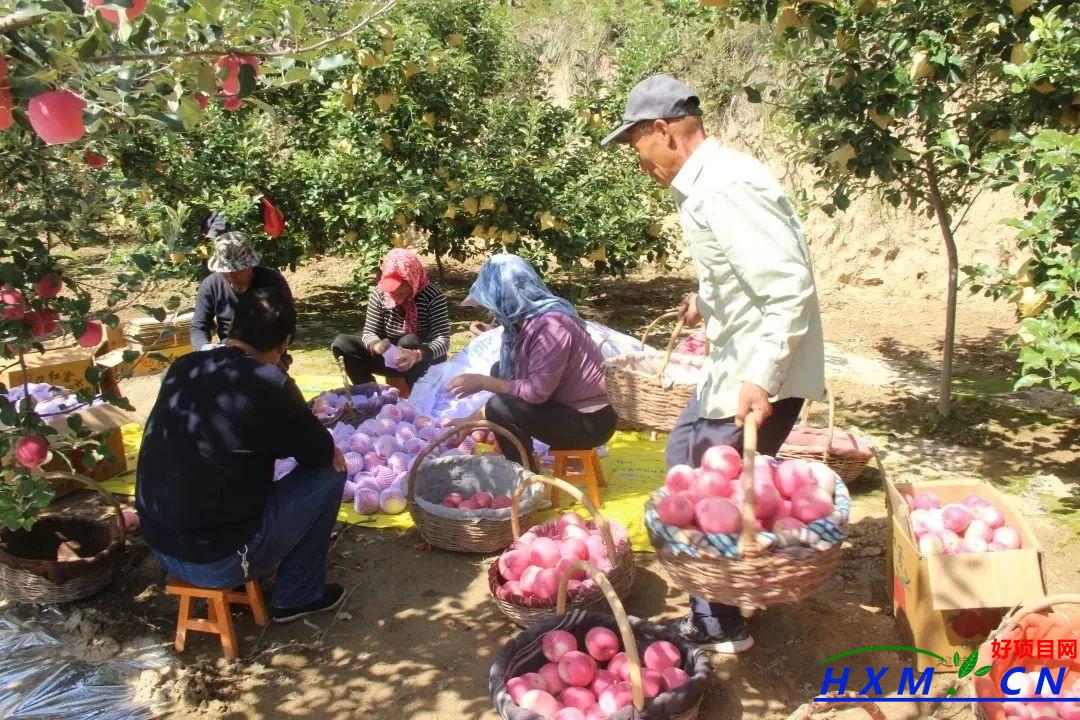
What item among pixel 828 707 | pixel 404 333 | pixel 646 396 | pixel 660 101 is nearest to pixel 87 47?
pixel 660 101

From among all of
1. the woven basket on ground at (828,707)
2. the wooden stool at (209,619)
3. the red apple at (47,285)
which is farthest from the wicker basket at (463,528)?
the woven basket on ground at (828,707)

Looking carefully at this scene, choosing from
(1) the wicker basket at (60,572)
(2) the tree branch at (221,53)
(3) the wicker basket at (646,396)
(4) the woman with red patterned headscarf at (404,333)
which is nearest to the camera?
(2) the tree branch at (221,53)

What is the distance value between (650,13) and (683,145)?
9.50 metres

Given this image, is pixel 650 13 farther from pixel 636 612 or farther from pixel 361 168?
pixel 636 612

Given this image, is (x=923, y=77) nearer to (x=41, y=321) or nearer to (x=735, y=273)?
(x=735, y=273)

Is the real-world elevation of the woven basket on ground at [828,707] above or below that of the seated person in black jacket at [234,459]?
below

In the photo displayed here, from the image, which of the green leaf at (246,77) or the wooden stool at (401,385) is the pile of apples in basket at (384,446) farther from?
the green leaf at (246,77)

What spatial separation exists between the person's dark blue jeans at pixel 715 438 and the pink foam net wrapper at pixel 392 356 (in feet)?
9.01

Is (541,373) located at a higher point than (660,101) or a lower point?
lower

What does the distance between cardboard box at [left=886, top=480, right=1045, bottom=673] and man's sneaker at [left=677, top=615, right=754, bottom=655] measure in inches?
21.1

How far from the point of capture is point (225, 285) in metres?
5.01

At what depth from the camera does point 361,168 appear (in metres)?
6.63

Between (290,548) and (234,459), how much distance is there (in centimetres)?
45

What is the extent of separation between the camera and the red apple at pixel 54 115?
4.75 ft
